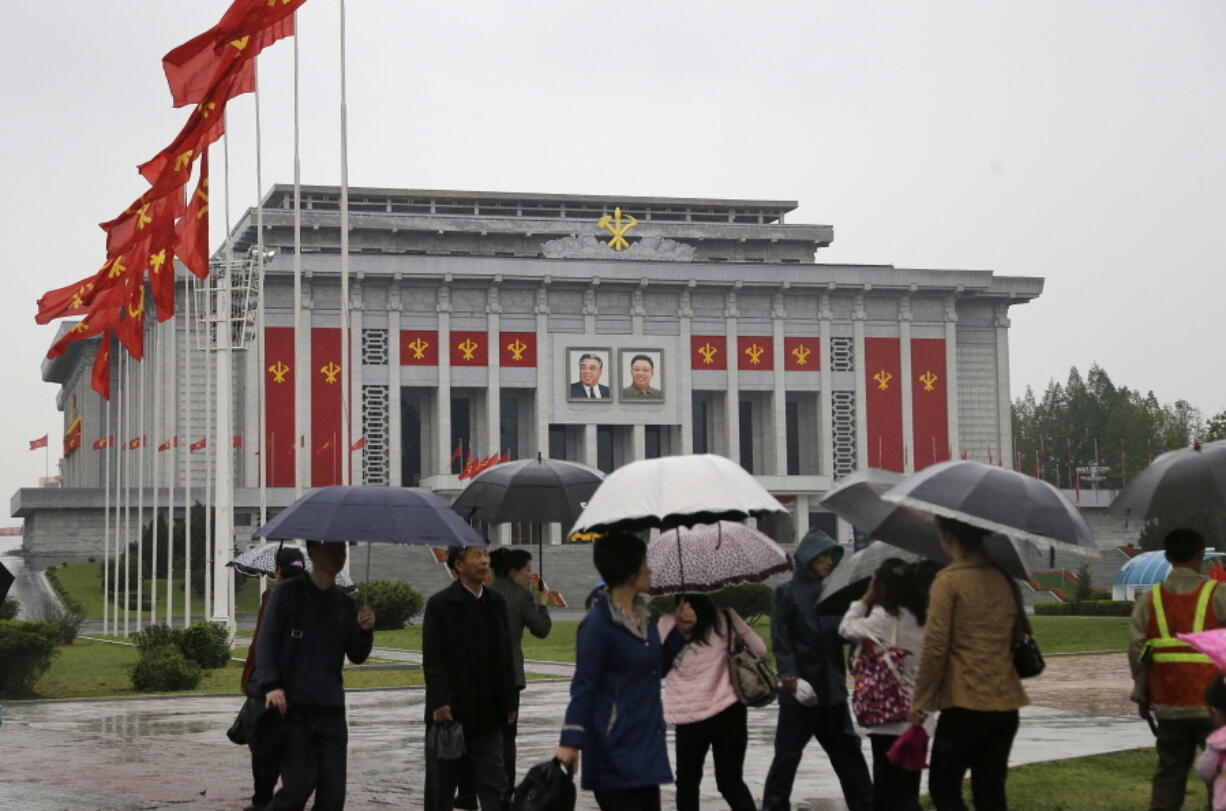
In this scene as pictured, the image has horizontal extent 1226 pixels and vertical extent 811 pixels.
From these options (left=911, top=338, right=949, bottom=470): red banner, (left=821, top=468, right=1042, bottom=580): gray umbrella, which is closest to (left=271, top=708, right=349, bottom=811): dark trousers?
(left=821, top=468, right=1042, bottom=580): gray umbrella

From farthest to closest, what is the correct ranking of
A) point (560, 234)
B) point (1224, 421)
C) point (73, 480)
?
1. point (73, 480)
2. point (560, 234)
3. point (1224, 421)

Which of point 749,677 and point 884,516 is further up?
point 884,516

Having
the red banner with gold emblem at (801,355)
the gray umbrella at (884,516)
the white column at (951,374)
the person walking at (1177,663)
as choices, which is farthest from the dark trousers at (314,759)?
the white column at (951,374)

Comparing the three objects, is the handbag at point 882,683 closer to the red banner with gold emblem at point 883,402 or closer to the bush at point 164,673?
the bush at point 164,673

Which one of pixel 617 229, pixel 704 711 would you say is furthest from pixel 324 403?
Result: pixel 704 711

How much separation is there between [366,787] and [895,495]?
5814 mm

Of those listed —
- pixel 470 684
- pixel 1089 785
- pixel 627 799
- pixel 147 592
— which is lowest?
pixel 147 592

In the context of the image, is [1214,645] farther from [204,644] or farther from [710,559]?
[204,644]

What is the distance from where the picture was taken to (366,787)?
1238 cm

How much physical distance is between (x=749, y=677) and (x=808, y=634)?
122 centimetres

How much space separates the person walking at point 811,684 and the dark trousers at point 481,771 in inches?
60.2

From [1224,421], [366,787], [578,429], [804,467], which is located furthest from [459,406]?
[366,787]

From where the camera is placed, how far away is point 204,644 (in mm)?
26422

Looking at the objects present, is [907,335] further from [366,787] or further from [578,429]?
[366,787]
